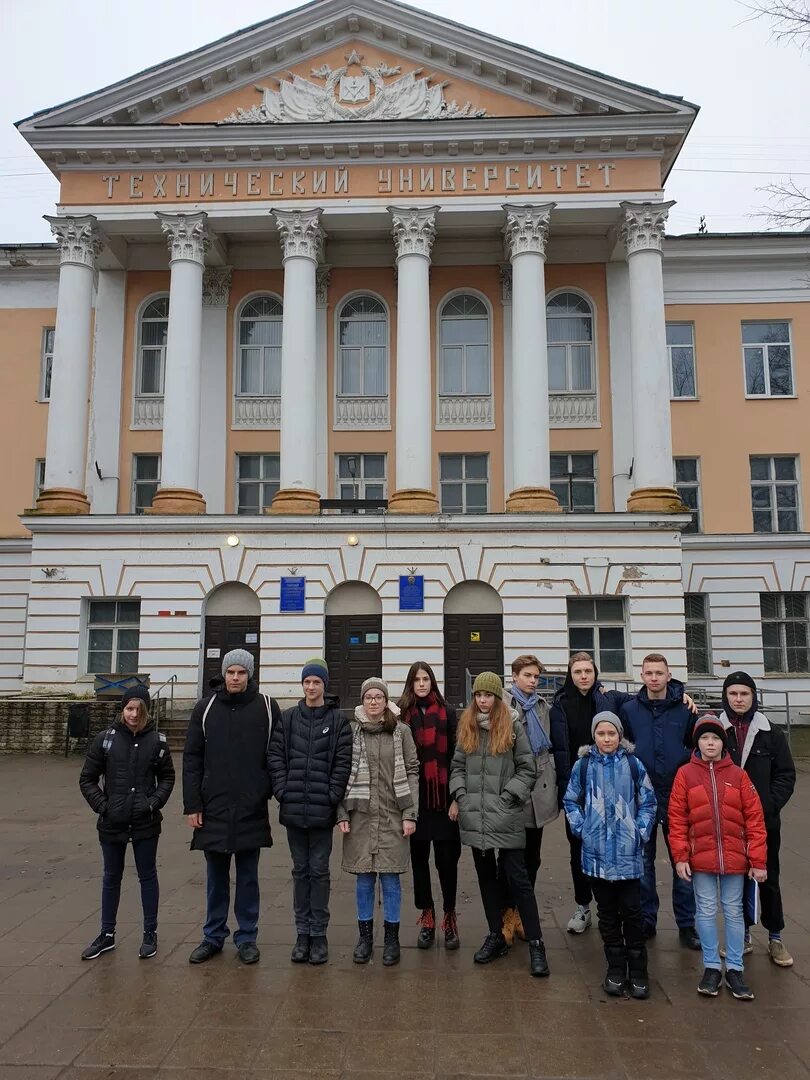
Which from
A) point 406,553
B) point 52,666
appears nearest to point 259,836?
point 406,553

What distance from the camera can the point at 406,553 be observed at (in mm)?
20250

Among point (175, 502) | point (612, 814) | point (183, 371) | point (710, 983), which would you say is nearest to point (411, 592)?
point (175, 502)

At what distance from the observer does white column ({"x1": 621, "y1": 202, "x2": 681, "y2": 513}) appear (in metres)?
20.5

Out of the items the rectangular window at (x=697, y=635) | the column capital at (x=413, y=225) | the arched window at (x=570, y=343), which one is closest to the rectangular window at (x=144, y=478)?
the column capital at (x=413, y=225)

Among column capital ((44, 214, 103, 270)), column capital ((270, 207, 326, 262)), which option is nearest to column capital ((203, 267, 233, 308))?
column capital ((270, 207, 326, 262))

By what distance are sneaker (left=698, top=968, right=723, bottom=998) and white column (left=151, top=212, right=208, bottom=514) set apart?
17.3 meters

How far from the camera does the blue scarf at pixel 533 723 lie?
20.2 ft

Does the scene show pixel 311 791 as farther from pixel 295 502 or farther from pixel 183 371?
pixel 183 371

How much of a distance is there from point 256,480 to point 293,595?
482 cm

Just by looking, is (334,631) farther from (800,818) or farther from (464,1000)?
(464,1000)

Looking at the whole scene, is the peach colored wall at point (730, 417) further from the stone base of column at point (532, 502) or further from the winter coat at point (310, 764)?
the winter coat at point (310, 764)

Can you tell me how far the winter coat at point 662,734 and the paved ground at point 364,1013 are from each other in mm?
1254

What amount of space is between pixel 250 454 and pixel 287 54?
10994 millimetres

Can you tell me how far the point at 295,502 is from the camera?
67.3ft
